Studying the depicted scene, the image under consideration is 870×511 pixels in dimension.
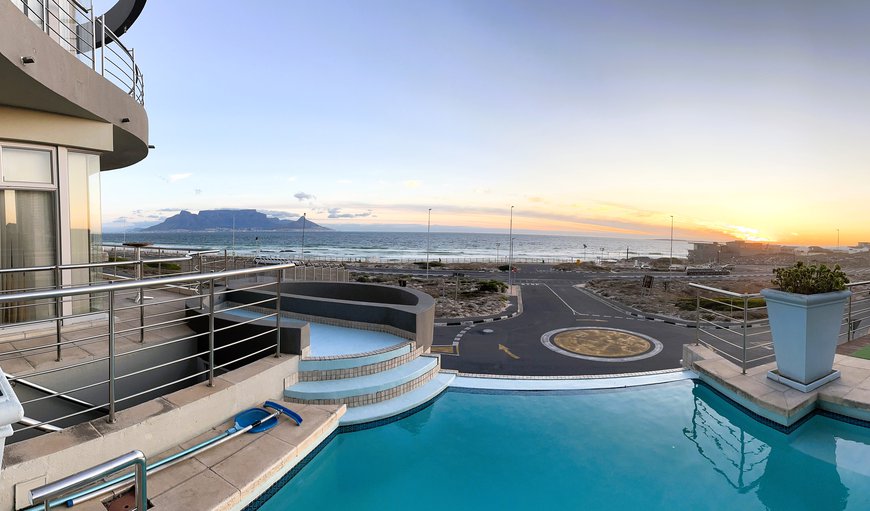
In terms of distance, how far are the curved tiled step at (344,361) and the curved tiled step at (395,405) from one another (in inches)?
20.4

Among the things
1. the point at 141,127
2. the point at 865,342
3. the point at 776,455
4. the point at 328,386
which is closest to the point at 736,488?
the point at 776,455

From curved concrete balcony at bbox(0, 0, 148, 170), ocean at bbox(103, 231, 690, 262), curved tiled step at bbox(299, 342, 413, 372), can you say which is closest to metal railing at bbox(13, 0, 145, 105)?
curved concrete balcony at bbox(0, 0, 148, 170)

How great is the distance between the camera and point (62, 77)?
462 centimetres

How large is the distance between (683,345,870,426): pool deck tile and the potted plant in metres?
0.16

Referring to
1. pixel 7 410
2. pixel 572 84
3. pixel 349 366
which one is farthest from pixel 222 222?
pixel 7 410

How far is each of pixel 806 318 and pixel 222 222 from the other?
6835 inches

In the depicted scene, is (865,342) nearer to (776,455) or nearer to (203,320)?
(776,455)

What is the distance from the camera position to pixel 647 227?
74000 millimetres

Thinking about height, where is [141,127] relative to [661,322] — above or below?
above

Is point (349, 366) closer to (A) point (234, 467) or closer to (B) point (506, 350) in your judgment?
(A) point (234, 467)

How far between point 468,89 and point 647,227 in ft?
233

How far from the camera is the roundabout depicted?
36.1 ft

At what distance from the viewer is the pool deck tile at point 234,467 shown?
8.61 ft

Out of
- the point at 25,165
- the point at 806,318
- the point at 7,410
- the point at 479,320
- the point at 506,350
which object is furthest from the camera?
the point at 479,320
